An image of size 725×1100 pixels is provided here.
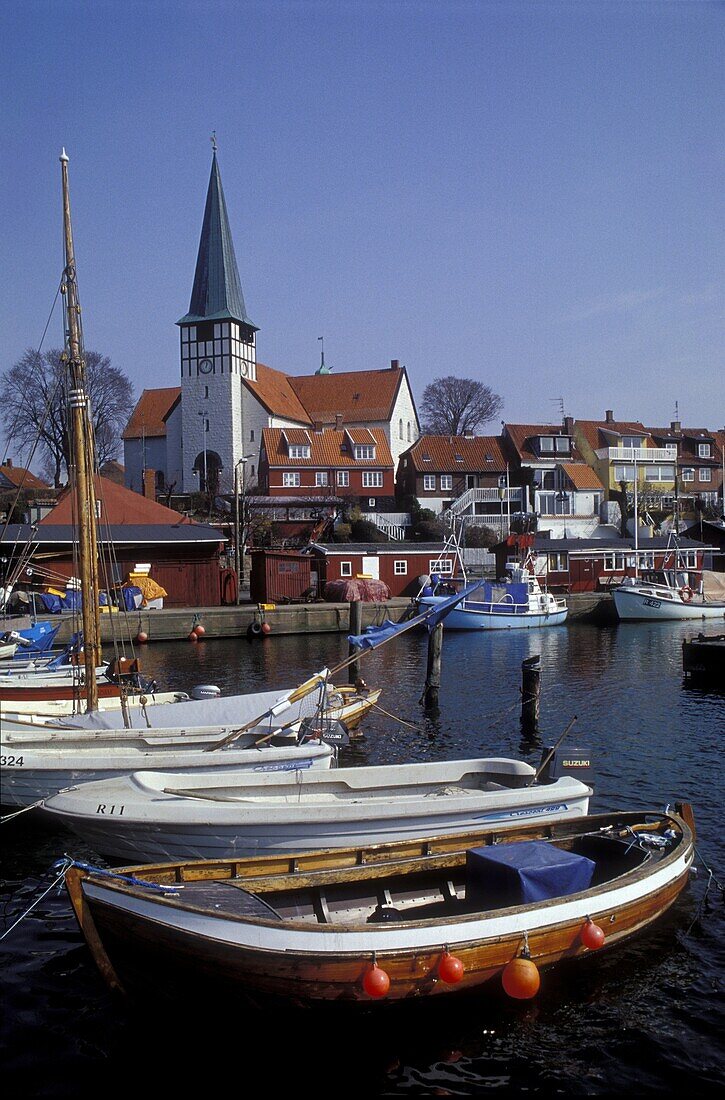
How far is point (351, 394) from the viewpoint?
93375 millimetres

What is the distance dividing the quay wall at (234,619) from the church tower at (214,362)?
36710 mm

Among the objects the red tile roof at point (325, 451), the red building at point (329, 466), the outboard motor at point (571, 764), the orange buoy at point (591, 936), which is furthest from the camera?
the red tile roof at point (325, 451)

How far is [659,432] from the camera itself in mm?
89688

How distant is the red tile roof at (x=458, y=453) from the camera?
80.9 m

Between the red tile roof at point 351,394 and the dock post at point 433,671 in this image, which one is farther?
the red tile roof at point 351,394

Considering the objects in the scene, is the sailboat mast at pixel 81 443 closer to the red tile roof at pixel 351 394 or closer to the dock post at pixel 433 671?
the dock post at pixel 433 671

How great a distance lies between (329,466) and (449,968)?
230ft

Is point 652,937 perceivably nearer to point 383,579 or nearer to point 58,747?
point 58,747

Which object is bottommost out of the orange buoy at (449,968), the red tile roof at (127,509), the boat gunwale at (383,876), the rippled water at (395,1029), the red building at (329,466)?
the rippled water at (395,1029)

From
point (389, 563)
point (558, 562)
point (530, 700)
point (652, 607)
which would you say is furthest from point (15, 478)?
point (530, 700)

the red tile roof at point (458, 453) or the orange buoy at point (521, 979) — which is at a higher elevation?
the red tile roof at point (458, 453)

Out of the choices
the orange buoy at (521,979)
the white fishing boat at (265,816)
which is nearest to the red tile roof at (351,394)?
the white fishing boat at (265,816)

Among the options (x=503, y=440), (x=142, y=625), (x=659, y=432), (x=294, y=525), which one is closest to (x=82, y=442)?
(x=142, y=625)

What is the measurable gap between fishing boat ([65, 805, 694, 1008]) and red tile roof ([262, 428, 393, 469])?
6646cm
